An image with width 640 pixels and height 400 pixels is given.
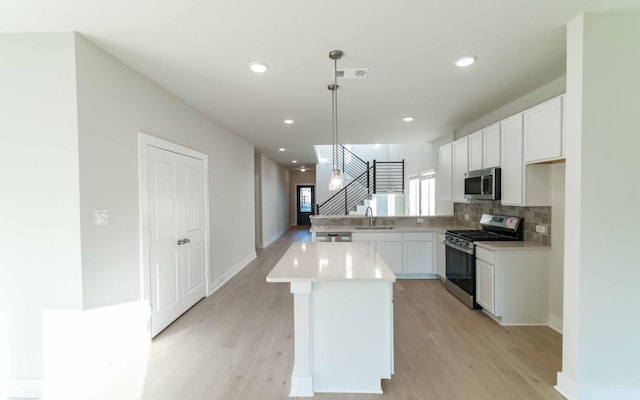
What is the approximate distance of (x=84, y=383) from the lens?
81.5 inches

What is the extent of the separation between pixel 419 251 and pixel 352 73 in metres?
3.24

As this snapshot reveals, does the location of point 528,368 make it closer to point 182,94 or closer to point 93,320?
point 93,320

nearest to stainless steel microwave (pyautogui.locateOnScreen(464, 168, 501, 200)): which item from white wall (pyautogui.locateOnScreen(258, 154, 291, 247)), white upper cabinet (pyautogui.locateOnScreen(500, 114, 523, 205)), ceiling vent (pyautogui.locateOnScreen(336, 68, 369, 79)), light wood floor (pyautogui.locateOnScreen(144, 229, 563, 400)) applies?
white upper cabinet (pyautogui.locateOnScreen(500, 114, 523, 205))

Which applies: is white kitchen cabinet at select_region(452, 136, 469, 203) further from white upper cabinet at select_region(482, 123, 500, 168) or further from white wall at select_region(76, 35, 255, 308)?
white wall at select_region(76, 35, 255, 308)

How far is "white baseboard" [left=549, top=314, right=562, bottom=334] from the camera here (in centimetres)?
288

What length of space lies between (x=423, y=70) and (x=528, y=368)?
2774 mm

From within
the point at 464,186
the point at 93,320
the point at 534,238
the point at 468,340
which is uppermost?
the point at 464,186

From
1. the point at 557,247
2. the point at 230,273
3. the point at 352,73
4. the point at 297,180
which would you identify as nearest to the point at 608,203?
the point at 557,247

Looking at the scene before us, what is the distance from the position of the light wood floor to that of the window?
345 centimetres

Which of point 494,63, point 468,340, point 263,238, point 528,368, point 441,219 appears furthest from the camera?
point 263,238

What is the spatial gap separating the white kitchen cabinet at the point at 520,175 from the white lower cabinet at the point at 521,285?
56 centimetres

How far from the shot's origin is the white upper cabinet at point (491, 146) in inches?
132

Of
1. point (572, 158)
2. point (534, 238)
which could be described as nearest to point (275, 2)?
point (572, 158)

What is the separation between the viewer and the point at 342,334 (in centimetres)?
202
